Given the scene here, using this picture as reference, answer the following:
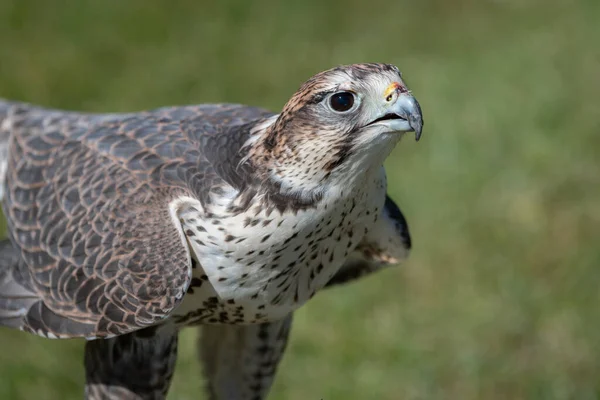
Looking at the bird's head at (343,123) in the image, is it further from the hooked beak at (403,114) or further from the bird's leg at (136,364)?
the bird's leg at (136,364)

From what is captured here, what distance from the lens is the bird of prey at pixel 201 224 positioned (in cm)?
309

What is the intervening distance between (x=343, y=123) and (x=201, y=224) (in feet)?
2.04

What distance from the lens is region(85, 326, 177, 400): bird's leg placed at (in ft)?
12.0

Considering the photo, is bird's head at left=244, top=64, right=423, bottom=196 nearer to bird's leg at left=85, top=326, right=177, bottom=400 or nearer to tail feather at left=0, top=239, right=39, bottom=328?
bird's leg at left=85, top=326, right=177, bottom=400

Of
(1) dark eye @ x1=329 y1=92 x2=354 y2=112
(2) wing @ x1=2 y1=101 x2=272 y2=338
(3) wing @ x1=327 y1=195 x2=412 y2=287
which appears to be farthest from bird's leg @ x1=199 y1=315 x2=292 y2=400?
(1) dark eye @ x1=329 y1=92 x2=354 y2=112

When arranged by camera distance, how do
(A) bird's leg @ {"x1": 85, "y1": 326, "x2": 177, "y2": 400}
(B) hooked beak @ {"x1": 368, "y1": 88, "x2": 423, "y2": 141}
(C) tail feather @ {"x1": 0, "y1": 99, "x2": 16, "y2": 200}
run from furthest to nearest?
(C) tail feather @ {"x1": 0, "y1": 99, "x2": 16, "y2": 200} < (A) bird's leg @ {"x1": 85, "y1": 326, "x2": 177, "y2": 400} < (B) hooked beak @ {"x1": 368, "y1": 88, "x2": 423, "y2": 141}

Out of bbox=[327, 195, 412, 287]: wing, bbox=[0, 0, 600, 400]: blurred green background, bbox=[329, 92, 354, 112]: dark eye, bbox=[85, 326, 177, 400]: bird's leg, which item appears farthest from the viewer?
bbox=[0, 0, 600, 400]: blurred green background

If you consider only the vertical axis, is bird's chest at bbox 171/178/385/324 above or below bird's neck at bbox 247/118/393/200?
Result: below

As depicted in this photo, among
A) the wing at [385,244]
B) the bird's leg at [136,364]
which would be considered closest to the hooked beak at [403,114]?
the wing at [385,244]

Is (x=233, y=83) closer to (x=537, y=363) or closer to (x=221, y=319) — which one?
(x=537, y=363)

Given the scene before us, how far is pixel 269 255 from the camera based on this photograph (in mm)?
3266

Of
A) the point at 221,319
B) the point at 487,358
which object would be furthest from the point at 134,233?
the point at 487,358

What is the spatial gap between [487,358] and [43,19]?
493 centimetres

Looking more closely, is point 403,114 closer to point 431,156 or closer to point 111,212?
point 111,212
